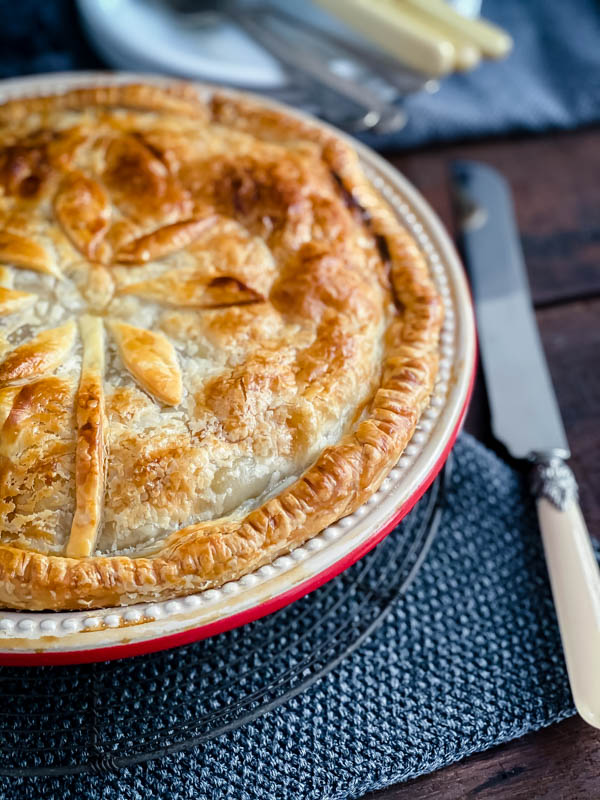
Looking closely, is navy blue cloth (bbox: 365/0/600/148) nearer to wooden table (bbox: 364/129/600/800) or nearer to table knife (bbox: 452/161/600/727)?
wooden table (bbox: 364/129/600/800)

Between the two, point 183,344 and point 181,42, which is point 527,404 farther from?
point 181,42

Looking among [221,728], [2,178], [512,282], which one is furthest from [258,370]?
[512,282]

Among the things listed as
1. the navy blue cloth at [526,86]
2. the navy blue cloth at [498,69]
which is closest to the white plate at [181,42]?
the navy blue cloth at [498,69]

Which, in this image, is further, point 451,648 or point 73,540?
point 451,648

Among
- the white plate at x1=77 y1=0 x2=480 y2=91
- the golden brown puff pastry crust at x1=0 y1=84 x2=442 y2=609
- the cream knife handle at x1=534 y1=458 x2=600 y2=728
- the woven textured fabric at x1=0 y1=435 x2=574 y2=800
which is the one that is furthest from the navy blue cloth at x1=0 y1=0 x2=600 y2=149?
the woven textured fabric at x1=0 y1=435 x2=574 y2=800

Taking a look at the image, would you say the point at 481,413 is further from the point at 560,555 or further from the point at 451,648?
the point at 451,648

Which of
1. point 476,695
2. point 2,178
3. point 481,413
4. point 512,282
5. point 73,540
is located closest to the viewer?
point 73,540

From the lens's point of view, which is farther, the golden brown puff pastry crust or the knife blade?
the knife blade

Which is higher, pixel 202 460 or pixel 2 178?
pixel 2 178
